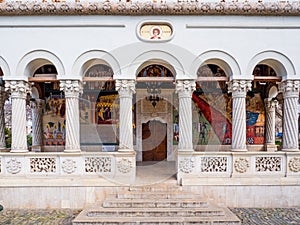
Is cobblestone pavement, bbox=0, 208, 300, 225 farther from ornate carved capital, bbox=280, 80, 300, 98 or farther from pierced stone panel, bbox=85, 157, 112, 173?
ornate carved capital, bbox=280, 80, 300, 98

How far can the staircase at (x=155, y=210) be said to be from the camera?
5047 millimetres

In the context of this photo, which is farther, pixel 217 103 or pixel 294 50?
pixel 217 103

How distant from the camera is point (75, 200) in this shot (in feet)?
21.1

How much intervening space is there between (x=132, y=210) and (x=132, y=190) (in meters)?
0.87

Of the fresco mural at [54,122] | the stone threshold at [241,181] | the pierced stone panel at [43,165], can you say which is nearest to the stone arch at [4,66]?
the pierced stone panel at [43,165]

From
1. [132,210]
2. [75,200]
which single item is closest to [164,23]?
[132,210]

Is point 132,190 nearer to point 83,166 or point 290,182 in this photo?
point 83,166

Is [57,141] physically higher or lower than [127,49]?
lower

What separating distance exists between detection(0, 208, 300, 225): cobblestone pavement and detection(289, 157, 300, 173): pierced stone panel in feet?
3.92

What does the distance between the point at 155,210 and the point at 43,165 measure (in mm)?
3828

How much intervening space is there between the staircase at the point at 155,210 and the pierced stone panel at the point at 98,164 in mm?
874

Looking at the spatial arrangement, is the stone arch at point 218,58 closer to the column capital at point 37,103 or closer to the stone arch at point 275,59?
the stone arch at point 275,59

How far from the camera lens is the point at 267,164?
659cm

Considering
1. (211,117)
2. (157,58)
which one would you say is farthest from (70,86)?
(211,117)
